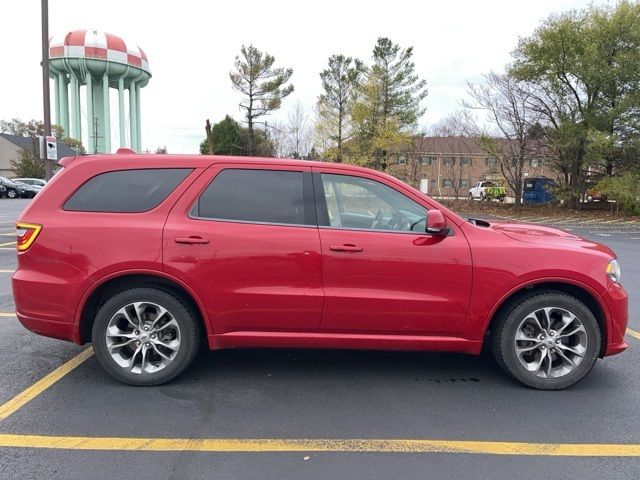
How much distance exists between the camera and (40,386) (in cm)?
375

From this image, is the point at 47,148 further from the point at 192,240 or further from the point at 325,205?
the point at 325,205

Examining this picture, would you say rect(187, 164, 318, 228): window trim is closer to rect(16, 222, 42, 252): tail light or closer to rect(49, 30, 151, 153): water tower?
rect(16, 222, 42, 252): tail light

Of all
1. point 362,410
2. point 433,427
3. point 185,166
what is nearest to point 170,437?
point 362,410

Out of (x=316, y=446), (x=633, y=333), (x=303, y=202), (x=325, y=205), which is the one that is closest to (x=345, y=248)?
(x=325, y=205)

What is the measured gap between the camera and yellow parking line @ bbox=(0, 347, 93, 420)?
3.39m

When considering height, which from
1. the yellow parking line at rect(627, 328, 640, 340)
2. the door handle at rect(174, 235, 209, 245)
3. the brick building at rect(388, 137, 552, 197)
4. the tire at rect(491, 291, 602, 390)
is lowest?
the yellow parking line at rect(627, 328, 640, 340)

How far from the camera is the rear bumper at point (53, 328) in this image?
12.1 ft

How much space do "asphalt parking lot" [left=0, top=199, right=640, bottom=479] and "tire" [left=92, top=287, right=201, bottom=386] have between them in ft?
0.47

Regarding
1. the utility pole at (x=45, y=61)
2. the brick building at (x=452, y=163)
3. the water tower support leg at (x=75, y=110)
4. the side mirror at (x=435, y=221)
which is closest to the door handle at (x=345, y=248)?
the side mirror at (x=435, y=221)

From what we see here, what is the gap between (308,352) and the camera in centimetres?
459

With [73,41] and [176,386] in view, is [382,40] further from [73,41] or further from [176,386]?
[73,41]

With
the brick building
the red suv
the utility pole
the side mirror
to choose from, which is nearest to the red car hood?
the red suv

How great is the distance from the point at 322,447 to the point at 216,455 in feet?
2.10

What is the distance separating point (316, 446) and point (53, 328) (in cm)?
227
